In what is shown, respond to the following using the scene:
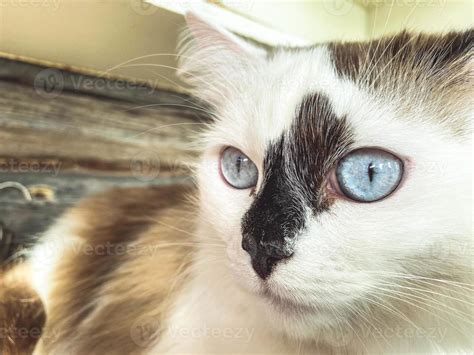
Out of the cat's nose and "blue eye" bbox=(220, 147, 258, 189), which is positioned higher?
"blue eye" bbox=(220, 147, 258, 189)

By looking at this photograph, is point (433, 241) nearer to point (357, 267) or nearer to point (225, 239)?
point (357, 267)

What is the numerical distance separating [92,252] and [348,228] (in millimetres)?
566

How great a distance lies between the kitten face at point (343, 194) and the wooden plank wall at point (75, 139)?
0.90 feet

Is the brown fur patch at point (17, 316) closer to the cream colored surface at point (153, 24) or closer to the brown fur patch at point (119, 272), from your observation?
the brown fur patch at point (119, 272)

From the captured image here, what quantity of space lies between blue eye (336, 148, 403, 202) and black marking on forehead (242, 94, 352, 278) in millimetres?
19

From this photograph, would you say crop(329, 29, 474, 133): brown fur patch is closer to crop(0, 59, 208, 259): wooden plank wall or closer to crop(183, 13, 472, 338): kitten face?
crop(183, 13, 472, 338): kitten face

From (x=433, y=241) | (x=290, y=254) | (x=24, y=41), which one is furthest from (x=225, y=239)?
(x=24, y=41)

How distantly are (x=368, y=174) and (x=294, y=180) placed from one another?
96 mm

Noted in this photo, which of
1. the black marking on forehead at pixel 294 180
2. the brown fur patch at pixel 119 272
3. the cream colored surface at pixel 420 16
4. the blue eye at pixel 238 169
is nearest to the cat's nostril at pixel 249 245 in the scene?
the black marking on forehead at pixel 294 180

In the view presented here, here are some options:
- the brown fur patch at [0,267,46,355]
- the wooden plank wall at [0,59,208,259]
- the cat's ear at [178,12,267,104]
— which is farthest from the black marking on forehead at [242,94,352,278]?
the brown fur patch at [0,267,46,355]

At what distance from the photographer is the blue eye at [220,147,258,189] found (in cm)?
70

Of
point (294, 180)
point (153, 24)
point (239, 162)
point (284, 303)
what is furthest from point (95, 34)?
point (284, 303)

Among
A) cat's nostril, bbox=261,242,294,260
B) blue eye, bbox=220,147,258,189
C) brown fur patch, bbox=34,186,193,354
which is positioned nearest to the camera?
cat's nostril, bbox=261,242,294,260

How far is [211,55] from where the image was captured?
2.70 feet
